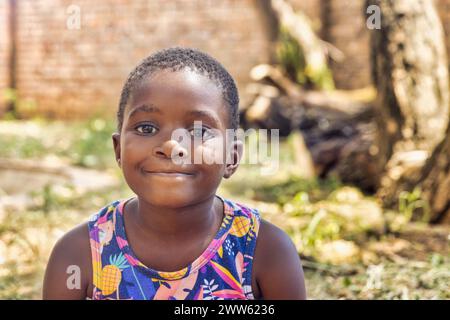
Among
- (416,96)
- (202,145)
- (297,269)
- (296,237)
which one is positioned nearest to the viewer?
(202,145)

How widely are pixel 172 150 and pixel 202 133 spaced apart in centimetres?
11

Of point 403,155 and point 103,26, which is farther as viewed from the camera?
point 103,26

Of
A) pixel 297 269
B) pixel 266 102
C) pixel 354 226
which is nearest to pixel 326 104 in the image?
pixel 266 102

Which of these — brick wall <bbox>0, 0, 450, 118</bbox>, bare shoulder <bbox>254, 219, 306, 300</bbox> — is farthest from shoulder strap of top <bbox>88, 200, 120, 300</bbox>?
brick wall <bbox>0, 0, 450, 118</bbox>

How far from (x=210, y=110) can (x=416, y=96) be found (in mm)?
2549

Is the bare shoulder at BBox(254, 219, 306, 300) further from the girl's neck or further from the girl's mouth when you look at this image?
the girl's mouth

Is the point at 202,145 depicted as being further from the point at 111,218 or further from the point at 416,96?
the point at 416,96

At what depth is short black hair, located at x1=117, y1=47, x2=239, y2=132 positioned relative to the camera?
1635 millimetres

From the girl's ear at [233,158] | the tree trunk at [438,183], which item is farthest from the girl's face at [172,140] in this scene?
the tree trunk at [438,183]

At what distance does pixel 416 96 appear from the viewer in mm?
3803

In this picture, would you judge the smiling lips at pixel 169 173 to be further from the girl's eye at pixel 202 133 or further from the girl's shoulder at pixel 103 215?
the girl's shoulder at pixel 103 215

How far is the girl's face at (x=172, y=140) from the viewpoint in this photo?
60.4 inches

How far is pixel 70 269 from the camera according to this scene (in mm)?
1689

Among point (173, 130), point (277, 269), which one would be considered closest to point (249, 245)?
point (277, 269)
